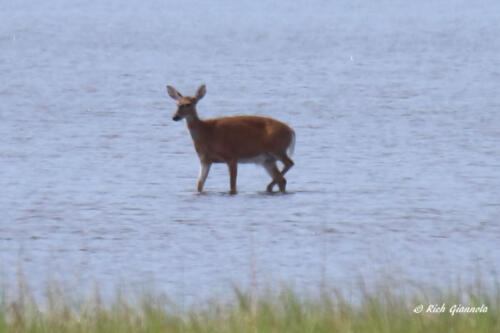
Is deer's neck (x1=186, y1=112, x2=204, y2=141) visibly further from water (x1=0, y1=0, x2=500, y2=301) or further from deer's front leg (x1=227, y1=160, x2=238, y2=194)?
water (x1=0, y1=0, x2=500, y2=301)

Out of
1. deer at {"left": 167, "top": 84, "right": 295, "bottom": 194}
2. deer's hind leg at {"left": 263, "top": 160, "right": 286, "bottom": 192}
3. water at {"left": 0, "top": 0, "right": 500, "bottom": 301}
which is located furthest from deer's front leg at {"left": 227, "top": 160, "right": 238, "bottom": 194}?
deer's hind leg at {"left": 263, "top": 160, "right": 286, "bottom": 192}

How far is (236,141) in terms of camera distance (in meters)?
15.9

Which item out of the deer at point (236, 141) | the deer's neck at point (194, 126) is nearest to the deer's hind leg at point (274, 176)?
the deer at point (236, 141)

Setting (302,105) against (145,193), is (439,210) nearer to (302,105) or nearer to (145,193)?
(145,193)

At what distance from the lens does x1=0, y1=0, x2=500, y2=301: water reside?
11.9 metres

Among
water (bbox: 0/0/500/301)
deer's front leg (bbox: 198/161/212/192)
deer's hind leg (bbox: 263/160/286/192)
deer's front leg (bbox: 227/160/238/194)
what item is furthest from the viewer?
deer's hind leg (bbox: 263/160/286/192)

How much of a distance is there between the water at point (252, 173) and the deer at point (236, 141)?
14.9 inches

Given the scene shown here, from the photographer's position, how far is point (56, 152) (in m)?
20.3

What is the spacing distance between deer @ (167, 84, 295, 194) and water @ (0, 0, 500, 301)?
377 millimetres

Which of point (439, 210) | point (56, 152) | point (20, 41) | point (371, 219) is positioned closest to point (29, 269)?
point (371, 219)

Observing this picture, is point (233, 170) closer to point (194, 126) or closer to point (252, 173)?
point (194, 126)

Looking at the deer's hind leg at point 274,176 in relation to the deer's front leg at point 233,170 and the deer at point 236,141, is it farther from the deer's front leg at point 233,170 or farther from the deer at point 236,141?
the deer's front leg at point 233,170

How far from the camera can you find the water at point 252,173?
11875 millimetres

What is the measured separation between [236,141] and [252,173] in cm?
305
